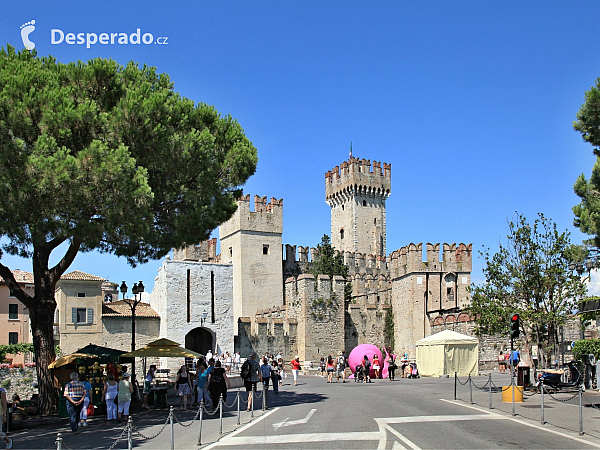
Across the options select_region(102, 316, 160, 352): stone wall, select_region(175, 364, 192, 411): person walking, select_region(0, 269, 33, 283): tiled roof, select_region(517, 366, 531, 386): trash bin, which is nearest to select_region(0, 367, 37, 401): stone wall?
select_region(102, 316, 160, 352): stone wall

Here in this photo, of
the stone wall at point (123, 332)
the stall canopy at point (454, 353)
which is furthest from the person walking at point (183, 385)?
the stone wall at point (123, 332)

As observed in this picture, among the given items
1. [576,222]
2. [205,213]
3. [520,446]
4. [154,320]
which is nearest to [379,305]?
[154,320]

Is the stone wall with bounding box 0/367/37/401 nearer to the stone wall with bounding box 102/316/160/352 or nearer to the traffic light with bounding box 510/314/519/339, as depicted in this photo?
the stone wall with bounding box 102/316/160/352

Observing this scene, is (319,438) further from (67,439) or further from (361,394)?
(361,394)

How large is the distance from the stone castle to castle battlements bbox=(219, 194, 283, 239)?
75mm

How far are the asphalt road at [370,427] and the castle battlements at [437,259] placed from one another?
72.7 ft

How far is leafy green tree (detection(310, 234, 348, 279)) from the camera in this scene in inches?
2121

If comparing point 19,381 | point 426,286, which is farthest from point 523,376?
point 19,381

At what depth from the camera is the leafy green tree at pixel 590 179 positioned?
17719 mm

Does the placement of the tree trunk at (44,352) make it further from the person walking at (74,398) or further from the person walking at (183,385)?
the person walking at (183,385)

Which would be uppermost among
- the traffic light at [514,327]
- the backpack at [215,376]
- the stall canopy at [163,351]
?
the traffic light at [514,327]

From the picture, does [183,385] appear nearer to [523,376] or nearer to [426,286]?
[523,376]

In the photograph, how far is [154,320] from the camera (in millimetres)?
39281

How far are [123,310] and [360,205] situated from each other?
3764cm
